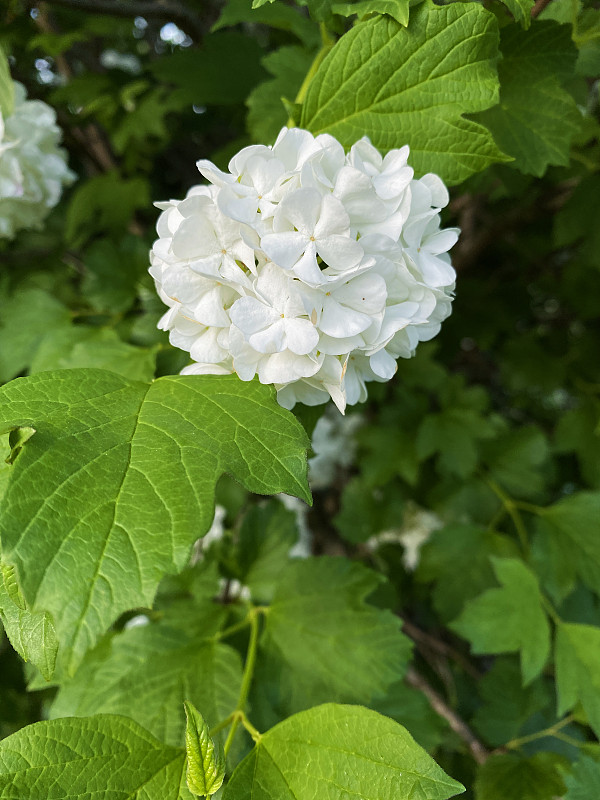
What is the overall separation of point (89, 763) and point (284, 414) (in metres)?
0.49

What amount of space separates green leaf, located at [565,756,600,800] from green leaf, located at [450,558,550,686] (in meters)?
0.21

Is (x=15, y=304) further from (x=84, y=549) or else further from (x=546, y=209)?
(x=546, y=209)

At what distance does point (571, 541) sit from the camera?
1.61m

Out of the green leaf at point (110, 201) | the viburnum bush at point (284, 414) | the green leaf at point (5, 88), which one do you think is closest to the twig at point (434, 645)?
the viburnum bush at point (284, 414)

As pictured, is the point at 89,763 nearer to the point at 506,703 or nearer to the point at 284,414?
the point at 284,414

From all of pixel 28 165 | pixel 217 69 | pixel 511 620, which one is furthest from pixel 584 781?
pixel 217 69

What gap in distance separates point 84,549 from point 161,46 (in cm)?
224

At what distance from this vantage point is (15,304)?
5.09 feet

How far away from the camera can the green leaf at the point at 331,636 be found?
1128 millimetres

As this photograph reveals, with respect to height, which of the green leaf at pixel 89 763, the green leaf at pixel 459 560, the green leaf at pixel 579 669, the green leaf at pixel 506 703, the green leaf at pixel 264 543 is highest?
the green leaf at pixel 89 763

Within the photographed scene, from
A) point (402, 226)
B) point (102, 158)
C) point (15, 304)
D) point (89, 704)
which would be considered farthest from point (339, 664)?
point (102, 158)

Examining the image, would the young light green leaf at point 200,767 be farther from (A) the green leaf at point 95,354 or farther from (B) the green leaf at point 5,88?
(B) the green leaf at point 5,88

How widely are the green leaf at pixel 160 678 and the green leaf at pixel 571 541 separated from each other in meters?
0.90

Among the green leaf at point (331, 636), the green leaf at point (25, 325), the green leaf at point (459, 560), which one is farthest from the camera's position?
the green leaf at point (459, 560)
